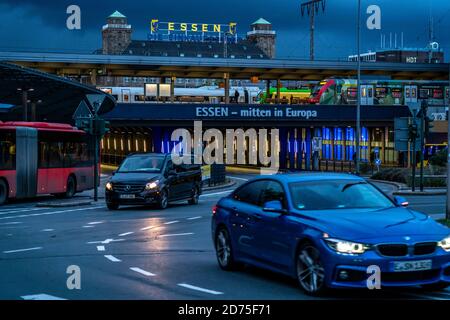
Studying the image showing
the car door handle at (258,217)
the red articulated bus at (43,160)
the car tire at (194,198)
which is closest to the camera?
the car door handle at (258,217)

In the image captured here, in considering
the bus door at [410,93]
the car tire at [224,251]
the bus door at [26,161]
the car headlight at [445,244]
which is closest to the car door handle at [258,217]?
the car tire at [224,251]

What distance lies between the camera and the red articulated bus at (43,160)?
32.8 meters

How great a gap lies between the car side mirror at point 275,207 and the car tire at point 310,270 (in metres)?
0.76

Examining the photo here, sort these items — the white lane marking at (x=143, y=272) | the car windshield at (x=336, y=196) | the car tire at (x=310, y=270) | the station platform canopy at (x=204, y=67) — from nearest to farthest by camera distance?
the car tire at (x=310, y=270), the car windshield at (x=336, y=196), the white lane marking at (x=143, y=272), the station platform canopy at (x=204, y=67)

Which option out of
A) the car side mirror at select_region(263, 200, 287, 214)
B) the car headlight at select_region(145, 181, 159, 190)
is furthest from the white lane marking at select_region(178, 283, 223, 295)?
the car headlight at select_region(145, 181, 159, 190)

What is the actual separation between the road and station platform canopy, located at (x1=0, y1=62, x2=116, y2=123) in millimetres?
12851

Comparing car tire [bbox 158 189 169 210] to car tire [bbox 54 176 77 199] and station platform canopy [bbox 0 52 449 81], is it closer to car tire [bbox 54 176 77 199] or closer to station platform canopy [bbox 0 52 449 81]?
car tire [bbox 54 176 77 199]

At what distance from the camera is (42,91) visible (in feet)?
147

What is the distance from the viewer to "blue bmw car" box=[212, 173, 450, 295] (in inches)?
401

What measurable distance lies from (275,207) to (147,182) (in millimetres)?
16854

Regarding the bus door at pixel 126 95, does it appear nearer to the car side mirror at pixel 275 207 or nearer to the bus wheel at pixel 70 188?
the bus wheel at pixel 70 188
